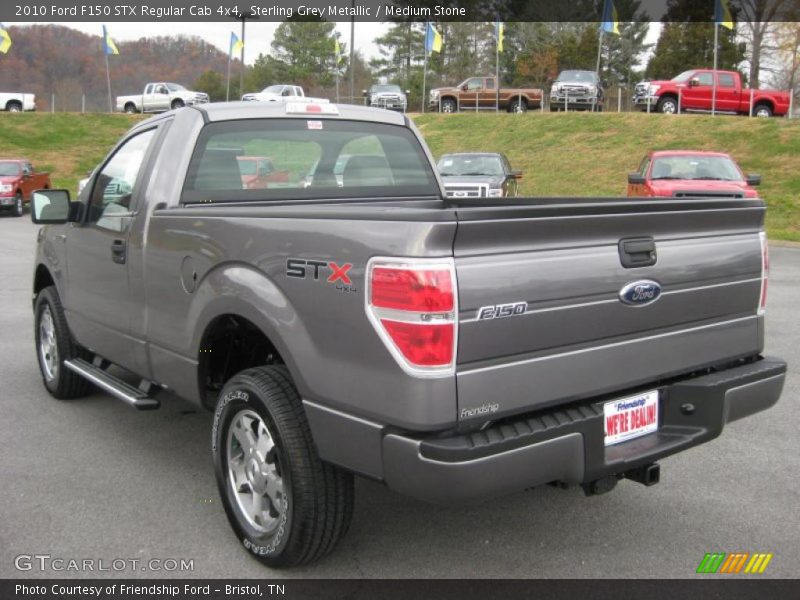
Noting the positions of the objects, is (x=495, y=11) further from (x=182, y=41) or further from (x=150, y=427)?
(x=150, y=427)

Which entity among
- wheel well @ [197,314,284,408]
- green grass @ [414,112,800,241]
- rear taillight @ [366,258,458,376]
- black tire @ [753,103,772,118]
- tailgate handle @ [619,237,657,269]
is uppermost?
black tire @ [753,103,772,118]

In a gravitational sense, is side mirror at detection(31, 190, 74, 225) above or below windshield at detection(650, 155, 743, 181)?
below

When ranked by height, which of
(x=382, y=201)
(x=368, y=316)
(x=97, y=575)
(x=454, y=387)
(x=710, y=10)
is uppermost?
(x=710, y=10)

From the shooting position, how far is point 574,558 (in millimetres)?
3365

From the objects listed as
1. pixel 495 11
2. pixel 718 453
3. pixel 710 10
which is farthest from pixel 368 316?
pixel 495 11

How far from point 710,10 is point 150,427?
56271 mm

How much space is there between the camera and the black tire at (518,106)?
126 ft

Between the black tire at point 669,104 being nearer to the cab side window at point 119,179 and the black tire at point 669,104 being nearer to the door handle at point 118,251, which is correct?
the cab side window at point 119,179

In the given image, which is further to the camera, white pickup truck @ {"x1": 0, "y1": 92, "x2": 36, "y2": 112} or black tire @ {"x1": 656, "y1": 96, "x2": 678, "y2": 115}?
white pickup truck @ {"x1": 0, "y1": 92, "x2": 36, "y2": 112}

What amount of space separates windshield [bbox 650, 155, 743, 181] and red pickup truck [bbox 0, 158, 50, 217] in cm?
1851

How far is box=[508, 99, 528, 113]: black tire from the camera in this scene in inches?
1516

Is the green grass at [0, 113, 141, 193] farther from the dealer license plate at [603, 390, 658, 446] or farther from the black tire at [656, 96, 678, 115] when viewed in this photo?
the dealer license plate at [603, 390, 658, 446]

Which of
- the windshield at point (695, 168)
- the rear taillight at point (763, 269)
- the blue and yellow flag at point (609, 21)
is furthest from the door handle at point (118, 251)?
the blue and yellow flag at point (609, 21)

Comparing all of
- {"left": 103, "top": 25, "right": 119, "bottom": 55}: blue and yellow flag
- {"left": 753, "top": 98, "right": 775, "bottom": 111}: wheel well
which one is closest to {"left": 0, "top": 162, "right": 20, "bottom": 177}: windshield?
{"left": 103, "top": 25, "right": 119, "bottom": 55}: blue and yellow flag
